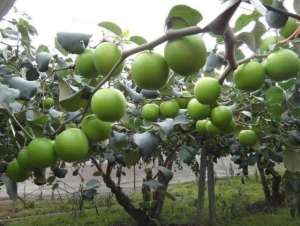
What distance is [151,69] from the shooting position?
0.66m

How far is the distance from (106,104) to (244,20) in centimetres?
34

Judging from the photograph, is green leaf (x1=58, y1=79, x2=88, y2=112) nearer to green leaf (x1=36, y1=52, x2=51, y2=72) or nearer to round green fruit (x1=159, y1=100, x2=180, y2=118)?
green leaf (x1=36, y1=52, x2=51, y2=72)

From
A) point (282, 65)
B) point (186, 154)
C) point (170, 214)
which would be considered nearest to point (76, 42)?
point (282, 65)

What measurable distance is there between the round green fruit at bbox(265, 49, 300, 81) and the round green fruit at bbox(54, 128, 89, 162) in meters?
0.36

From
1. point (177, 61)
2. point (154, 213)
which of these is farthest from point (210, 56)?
point (154, 213)

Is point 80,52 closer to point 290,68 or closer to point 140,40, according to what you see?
point 140,40

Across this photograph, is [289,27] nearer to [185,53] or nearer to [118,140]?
[185,53]

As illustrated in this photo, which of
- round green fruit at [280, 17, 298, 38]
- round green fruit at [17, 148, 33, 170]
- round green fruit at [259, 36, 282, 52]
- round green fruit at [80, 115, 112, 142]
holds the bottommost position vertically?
round green fruit at [17, 148, 33, 170]

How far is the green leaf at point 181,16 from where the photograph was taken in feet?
1.98

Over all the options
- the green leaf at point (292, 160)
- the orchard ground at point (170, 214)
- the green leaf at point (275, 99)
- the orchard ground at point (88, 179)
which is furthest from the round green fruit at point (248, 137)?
the orchard ground at point (88, 179)

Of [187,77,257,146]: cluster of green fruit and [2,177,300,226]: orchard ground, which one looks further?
[2,177,300,226]: orchard ground

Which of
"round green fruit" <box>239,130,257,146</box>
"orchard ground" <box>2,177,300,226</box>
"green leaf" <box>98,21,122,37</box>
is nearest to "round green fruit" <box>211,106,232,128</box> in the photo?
"green leaf" <box>98,21,122,37</box>

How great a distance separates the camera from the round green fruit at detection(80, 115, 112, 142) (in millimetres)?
865

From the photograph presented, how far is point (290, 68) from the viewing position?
77 cm
